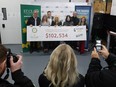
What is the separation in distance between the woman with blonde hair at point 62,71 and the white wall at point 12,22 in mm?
5382

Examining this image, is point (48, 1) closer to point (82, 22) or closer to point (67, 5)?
point (67, 5)

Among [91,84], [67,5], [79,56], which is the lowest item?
[79,56]

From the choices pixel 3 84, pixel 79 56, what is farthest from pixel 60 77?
pixel 79 56

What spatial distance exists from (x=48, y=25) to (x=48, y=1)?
1.49m

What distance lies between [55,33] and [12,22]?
214 centimetres

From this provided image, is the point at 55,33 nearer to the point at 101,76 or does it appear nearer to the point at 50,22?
the point at 50,22

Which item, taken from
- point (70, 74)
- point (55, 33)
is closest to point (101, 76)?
point (70, 74)

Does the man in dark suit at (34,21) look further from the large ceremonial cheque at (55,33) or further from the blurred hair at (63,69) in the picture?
the blurred hair at (63,69)

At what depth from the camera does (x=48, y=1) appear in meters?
7.18

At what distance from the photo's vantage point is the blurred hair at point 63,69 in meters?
1.73

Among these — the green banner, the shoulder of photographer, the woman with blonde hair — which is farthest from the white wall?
the shoulder of photographer

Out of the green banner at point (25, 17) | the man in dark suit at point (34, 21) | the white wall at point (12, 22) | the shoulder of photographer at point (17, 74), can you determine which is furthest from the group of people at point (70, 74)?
the white wall at point (12, 22)

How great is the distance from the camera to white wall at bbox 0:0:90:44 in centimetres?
697

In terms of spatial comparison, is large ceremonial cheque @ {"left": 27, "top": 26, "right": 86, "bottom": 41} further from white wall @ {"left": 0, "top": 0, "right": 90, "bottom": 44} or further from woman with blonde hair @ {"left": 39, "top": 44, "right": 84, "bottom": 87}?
woman with blonde hair @ {"left": 39, "top": 44, "right": 84, "bottom": 87}
